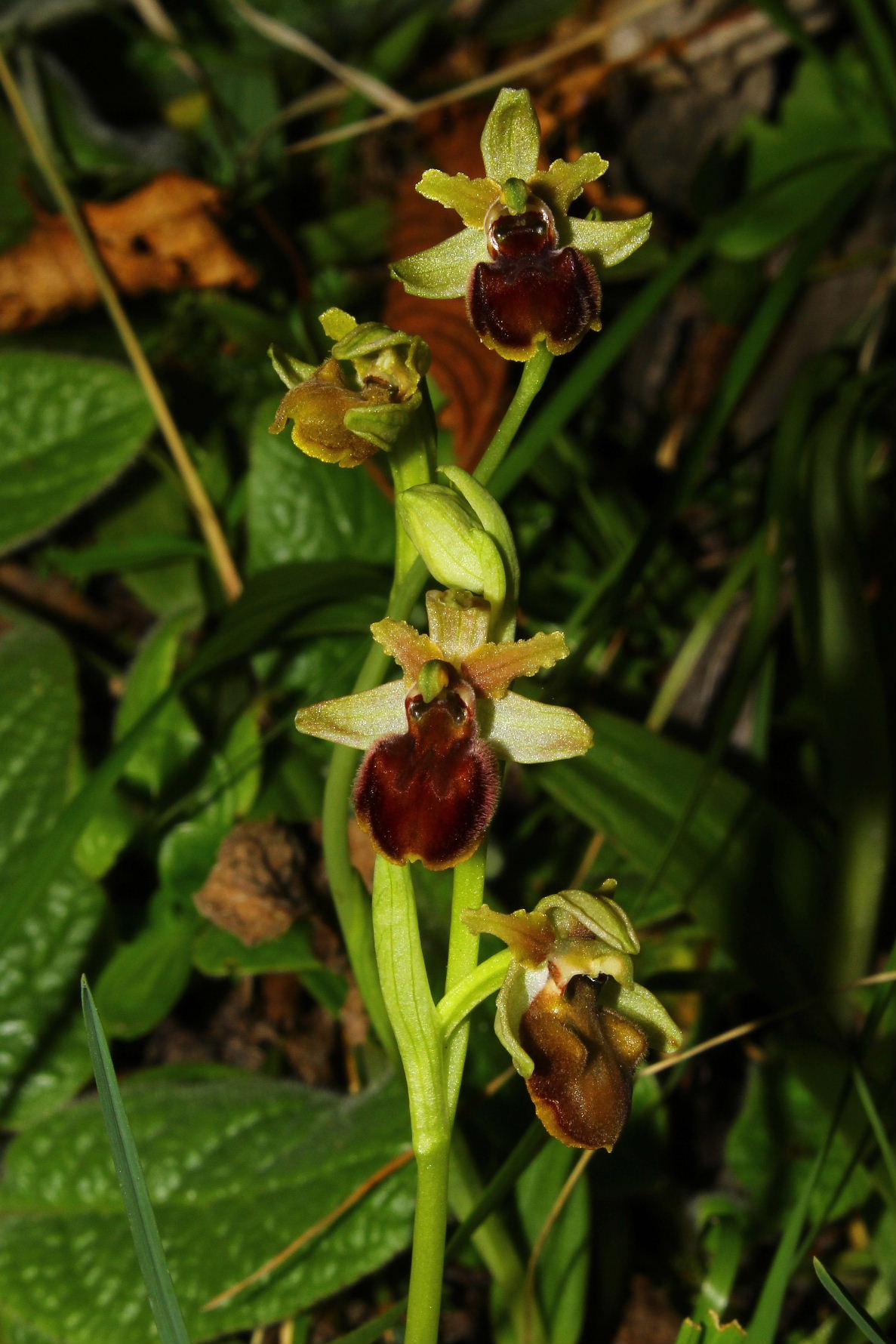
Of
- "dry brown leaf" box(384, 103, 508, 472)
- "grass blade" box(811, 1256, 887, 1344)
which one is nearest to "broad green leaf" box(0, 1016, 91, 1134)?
"grass blade" box(811, 1256, 887, 1344)

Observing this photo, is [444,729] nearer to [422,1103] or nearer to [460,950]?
[460,950]

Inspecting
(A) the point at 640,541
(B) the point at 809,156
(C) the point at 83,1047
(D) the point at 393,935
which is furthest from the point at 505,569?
(B) the point at 809,156

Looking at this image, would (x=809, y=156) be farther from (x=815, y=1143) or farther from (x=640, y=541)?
(x=815, y=1143)

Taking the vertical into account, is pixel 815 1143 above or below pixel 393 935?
below

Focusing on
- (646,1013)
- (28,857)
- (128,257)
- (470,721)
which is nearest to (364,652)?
(28,857)

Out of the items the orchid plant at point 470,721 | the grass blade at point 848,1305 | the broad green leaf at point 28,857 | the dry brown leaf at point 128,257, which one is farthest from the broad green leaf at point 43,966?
the dry brown leaf at point 128,257

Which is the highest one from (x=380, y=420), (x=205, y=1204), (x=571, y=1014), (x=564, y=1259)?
(x=380, y=420)

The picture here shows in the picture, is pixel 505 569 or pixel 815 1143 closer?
pixel 505 569
